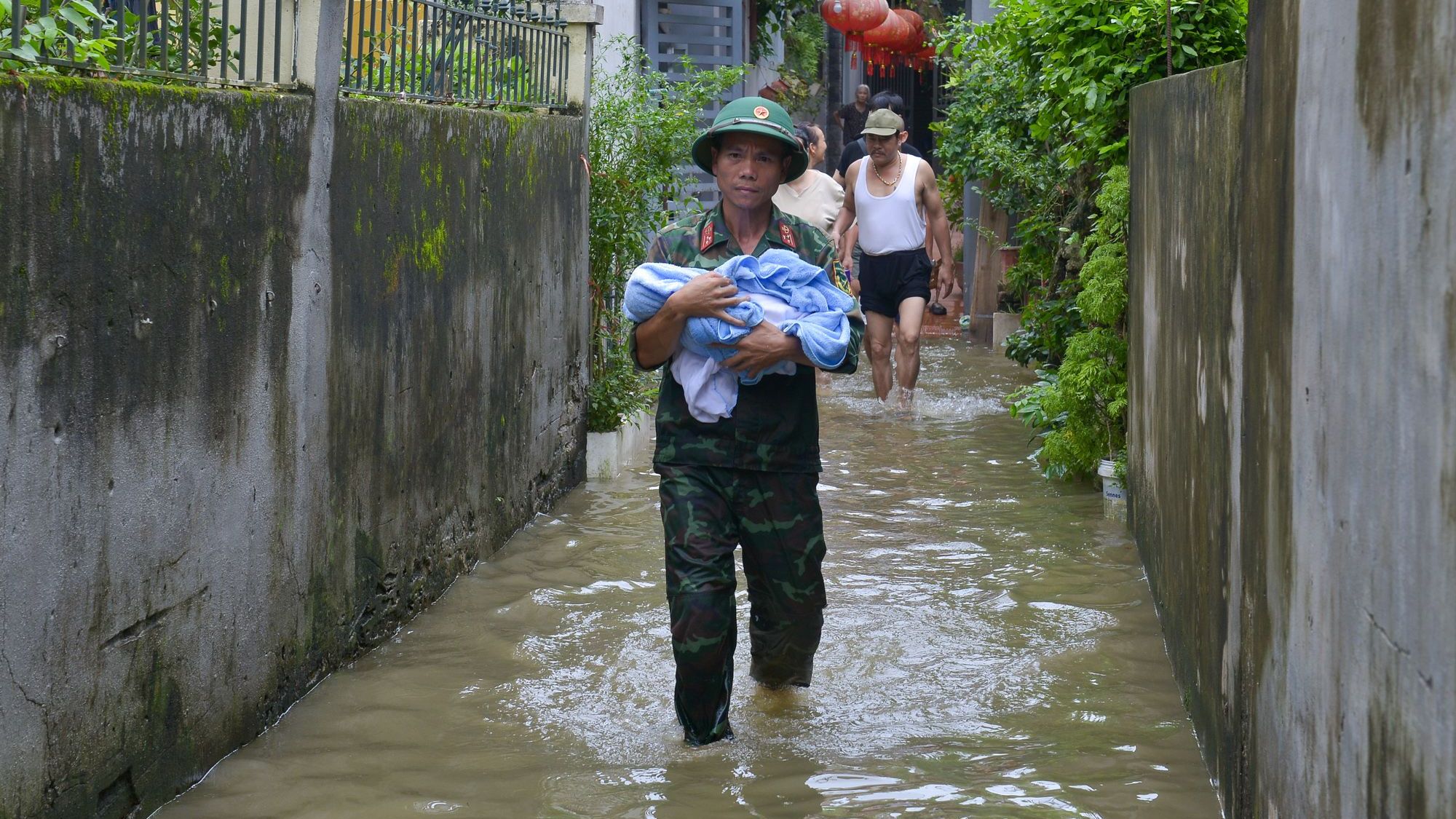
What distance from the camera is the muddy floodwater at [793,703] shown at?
4.16 m

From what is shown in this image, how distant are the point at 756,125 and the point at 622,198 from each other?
4.45m

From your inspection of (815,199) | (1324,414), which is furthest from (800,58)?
(1324,414)

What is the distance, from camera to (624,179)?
28.6 feet

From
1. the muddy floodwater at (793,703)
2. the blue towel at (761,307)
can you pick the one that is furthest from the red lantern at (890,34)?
the blue towel at (761,307)

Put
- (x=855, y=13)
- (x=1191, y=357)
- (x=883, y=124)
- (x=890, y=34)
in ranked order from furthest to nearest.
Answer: (x=890, y=34), (x=855, y=13), (x=883, y=124), (x=1191, y=357)

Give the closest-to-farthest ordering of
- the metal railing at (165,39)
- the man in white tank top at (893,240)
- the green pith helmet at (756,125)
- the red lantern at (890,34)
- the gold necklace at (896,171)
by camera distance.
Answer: the metal railing at (165,39)
the green pith helmet at (756,125)
the man in white tank top at (893,240)
the gold necklace at (896,171)
the red lantern at (890,34)

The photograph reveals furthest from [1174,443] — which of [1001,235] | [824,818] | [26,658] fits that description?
[1001,235]

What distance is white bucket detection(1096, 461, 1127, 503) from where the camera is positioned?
7.32 metres

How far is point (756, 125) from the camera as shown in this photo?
426 centimetres

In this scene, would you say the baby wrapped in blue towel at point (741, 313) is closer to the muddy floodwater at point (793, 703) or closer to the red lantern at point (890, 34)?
the muddy floodwater at point (793, 703)

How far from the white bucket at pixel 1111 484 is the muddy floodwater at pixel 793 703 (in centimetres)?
14

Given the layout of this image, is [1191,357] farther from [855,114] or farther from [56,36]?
[855,114]

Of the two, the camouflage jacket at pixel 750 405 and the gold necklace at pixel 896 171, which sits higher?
the gold necklace at pixel 896 171

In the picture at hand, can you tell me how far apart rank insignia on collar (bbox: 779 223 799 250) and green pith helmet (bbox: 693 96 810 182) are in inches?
6.6
